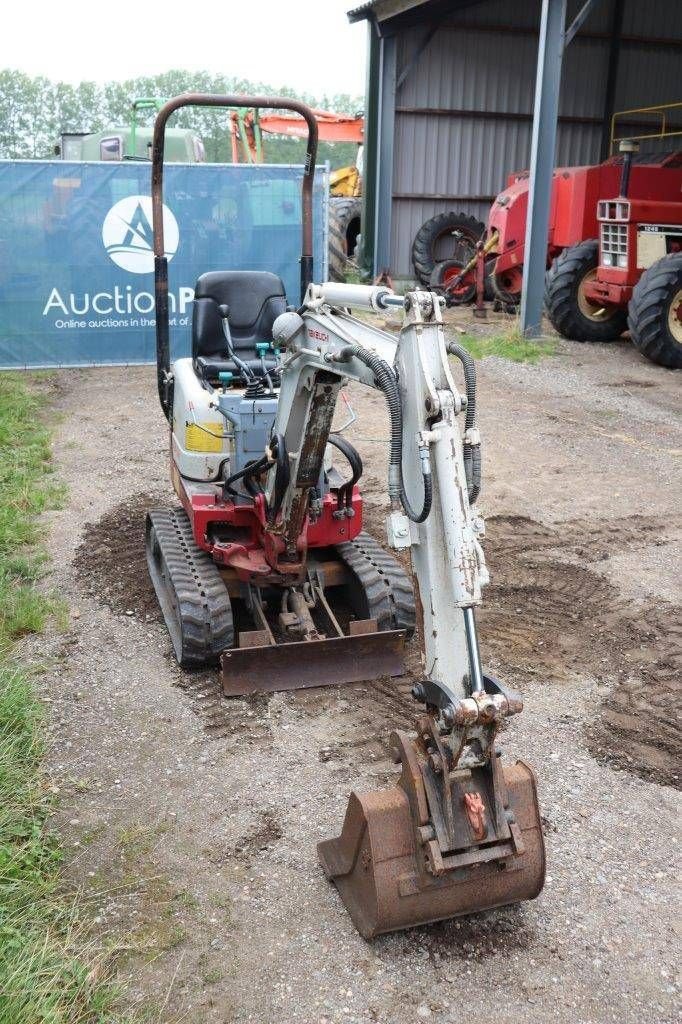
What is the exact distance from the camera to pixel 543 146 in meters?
12.3

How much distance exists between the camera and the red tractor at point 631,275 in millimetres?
11234

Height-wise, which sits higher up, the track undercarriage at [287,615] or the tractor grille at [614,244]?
the tractor grille at [614,244]

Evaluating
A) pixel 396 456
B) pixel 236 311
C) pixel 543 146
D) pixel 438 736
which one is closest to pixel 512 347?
pixel 543 146

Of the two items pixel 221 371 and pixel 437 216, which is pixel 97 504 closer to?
pixel 221 371

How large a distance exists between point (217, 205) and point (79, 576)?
6.97m

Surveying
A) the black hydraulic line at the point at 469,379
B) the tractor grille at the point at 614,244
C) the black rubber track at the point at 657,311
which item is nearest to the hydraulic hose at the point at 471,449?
the black hydraulic line at the point at 469,379

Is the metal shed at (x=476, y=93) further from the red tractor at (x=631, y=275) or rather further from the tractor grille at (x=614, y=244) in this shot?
the tractor grille at (x=614, y=244)

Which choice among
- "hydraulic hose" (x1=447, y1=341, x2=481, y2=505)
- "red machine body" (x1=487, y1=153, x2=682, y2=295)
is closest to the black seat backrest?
"hydraulic hose" (x1=447, y1=341, x2=481, y2=505)

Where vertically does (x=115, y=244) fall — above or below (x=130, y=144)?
below

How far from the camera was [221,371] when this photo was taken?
543 cm

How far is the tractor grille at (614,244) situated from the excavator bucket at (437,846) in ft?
32.6

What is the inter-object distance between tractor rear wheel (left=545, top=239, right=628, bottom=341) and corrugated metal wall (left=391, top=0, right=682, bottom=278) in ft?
16.7

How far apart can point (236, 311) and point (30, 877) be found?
334 centimetres

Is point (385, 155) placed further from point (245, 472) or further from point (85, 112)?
point (85, 112)
